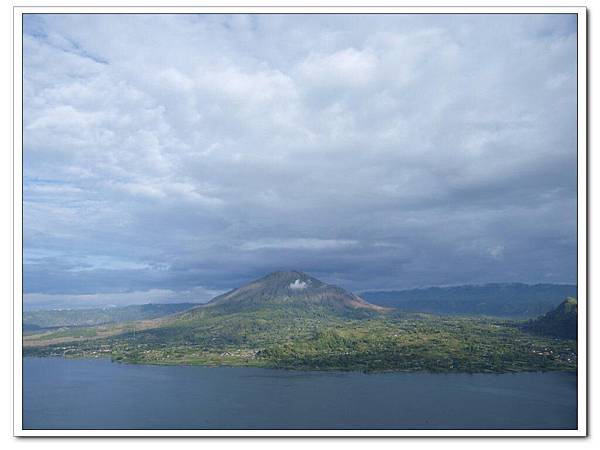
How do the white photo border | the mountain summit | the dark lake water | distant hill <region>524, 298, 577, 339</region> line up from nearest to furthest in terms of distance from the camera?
the white photo border < the dark lake water < distant hill <region>524, 298, 577, 339</region> < the mountain summit

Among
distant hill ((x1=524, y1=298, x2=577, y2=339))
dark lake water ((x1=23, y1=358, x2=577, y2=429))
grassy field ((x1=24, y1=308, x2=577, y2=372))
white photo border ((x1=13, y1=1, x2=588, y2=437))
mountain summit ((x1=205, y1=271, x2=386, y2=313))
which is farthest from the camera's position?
mountain summit ((x1=205, y1=271, x2=386, y2=313))

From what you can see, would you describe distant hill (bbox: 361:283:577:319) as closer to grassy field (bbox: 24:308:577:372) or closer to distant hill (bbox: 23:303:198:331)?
grassy field (bbox: 24:308:577:372)

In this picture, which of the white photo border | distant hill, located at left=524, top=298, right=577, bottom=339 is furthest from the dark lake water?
distant hill, located at left=524, top=298, right=577, bottom=339
